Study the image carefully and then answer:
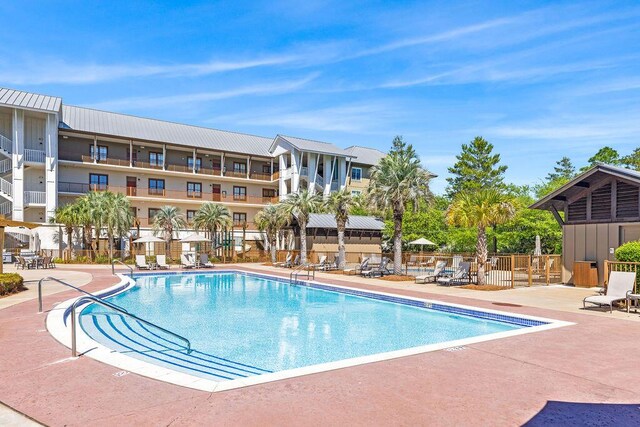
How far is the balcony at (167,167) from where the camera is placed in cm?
3644

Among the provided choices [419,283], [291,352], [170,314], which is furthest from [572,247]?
[170,314]

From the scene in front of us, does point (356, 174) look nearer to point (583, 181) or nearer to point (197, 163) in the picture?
point (197, 163)

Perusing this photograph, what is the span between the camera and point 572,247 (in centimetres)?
1789

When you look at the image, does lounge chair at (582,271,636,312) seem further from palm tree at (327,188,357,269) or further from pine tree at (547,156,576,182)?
pine tree at (547,156,576,182)

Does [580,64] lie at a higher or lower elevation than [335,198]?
higher

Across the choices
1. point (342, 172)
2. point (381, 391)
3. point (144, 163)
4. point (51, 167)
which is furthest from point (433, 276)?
point (51, 167)

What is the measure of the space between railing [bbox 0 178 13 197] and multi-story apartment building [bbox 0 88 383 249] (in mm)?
60

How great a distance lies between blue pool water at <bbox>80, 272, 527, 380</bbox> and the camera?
27.3 ft

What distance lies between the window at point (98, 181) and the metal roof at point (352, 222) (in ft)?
62.1

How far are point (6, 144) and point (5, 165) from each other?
1634 millimetres

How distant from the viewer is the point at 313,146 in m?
42.5

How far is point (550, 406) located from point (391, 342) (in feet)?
16.6

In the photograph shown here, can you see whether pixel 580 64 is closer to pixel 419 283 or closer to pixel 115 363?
pixel 419 283

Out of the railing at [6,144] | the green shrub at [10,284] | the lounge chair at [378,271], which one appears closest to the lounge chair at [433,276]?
the lounge chair at [378,271]
